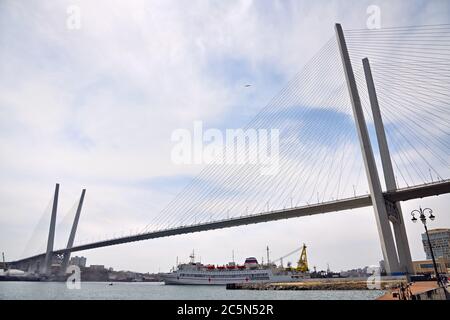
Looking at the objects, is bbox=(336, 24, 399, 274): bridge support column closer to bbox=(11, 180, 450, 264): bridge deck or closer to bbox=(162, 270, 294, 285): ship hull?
bbox=(11, 180, 450, 264): bridge deck

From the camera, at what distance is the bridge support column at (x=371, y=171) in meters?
25.6

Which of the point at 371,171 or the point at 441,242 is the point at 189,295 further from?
the point at 441,242

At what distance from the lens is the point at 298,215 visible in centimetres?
3706

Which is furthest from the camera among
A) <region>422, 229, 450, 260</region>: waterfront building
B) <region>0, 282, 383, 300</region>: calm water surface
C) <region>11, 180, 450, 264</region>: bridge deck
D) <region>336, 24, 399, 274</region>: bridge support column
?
<region>422, 229, 450, 260</region>: waterfront building

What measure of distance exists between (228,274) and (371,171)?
137ft

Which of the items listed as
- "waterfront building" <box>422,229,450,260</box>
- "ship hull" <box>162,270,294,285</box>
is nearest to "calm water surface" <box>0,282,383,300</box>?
"ship hull" <box>162,270,294,285</box>

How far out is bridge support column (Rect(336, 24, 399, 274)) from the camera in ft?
83.9

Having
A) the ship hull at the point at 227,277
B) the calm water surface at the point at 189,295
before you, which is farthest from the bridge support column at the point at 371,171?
the ship hull at the point at 227,277

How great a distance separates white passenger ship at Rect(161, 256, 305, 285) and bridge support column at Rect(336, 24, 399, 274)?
36.9m

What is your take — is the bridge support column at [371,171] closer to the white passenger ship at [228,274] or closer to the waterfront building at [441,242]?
the white passenger ship at [228,274]

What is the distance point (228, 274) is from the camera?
60.4 metres
